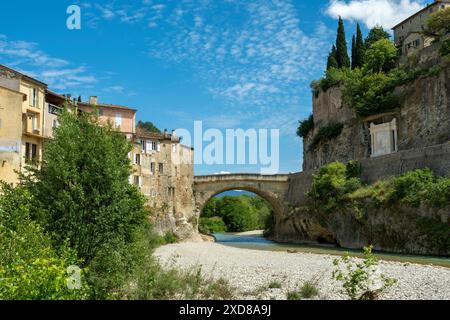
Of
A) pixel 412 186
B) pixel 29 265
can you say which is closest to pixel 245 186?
pixel 412 186

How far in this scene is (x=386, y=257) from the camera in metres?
31.0

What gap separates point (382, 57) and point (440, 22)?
24.3 ft

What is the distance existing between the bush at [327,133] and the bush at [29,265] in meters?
50.4

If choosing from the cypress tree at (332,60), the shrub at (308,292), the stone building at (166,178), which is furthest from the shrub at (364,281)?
the cypress tree at (332,60)

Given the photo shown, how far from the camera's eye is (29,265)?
34.1 ft

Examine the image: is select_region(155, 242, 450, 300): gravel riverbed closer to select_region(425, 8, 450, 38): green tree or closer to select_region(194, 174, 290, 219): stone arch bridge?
select_region(194, 174, 290, 219): stone arch bridge

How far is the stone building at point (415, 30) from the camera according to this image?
6122 cm

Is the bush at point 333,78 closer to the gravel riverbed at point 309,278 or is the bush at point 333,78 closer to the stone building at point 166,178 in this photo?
the stone building at point 166,178

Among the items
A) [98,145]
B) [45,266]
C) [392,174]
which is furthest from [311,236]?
[45,266]

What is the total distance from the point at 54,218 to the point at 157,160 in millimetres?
36648

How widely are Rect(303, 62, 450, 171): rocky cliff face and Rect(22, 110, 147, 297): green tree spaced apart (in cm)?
3626

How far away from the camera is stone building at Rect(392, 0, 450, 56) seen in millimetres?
61216

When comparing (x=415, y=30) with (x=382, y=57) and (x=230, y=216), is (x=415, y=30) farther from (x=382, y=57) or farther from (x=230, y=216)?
(x=230, y=216)
